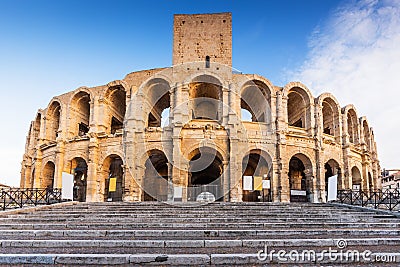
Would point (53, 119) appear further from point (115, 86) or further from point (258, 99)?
point (258, 99)

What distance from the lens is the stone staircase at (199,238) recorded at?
248 inches

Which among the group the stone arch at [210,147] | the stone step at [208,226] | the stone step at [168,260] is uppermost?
the stone arch at [210,147]

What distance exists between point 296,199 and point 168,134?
1022 cm

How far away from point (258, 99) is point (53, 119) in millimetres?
15897

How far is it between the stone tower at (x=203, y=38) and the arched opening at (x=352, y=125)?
1079 centimetres

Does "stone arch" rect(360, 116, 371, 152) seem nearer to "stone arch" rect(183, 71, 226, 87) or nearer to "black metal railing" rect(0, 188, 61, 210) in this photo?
"stone arch" rect(183, 71, 226, 87)

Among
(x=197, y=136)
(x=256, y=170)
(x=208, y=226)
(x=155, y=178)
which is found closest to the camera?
(x=208, y=226)

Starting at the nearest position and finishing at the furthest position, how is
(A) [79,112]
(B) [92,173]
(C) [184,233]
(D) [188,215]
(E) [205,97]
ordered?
(C) [184,233] → (D) [188,215] → (B) [92,173] → (A) [79,112] → (E) [205,97]

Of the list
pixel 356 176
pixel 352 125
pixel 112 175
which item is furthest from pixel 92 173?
pixel 352 125

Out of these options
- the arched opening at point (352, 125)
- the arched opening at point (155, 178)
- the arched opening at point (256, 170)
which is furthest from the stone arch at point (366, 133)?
the arched opening at point (155, 178)

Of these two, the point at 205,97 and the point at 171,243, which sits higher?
the point at 205,97

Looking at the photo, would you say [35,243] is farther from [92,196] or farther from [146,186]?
[146,186]

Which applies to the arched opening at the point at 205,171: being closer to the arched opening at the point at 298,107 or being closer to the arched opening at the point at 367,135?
the arched opening at the point at 298,107

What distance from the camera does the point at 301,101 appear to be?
85.0ft
